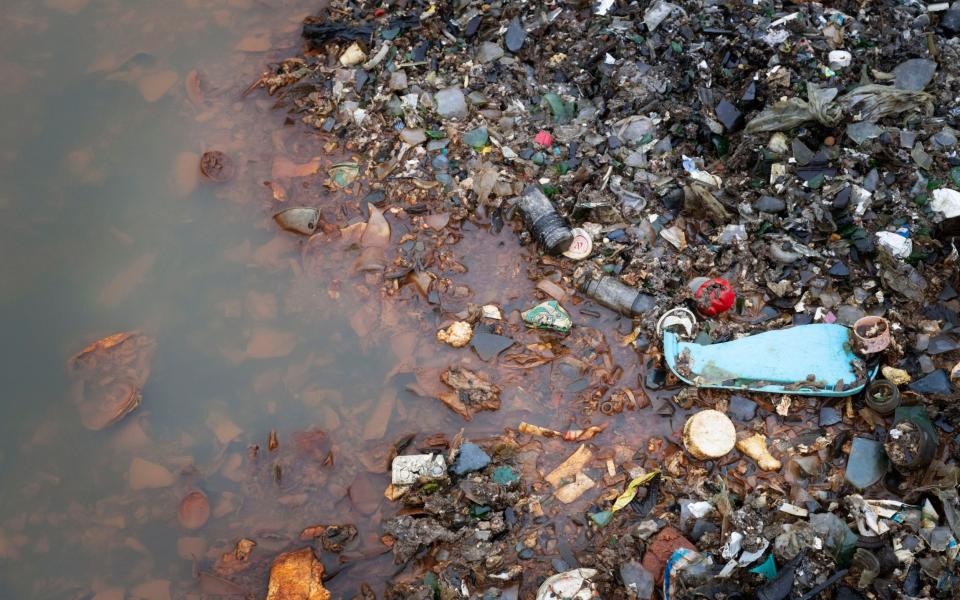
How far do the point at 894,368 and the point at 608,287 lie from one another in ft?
5.02

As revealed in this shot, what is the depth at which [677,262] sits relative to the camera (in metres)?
3.91

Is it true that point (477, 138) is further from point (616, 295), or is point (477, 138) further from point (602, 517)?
point (602, 517)

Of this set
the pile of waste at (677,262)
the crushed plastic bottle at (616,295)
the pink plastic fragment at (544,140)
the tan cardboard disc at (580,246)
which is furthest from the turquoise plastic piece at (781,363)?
the pink plastic fragment at (544,140)

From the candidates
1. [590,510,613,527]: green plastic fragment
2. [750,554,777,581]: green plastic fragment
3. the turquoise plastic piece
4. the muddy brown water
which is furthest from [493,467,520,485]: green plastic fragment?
[750,554,777,581]: green plastic fragment

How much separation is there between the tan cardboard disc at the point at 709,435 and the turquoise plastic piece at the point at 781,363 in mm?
182

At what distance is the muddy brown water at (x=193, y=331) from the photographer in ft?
11.9

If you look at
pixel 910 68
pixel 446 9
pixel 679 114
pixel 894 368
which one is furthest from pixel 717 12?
pixel 894 368

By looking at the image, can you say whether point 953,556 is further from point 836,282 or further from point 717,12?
point 717,12

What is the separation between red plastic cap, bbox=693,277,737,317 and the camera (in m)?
3.71

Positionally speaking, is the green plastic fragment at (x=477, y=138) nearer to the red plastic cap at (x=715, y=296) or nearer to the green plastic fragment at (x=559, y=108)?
the green plastic fragment at (x=559, y=108)

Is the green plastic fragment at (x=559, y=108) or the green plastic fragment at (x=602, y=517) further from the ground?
the green plastic fragment at (x=559, y=108)

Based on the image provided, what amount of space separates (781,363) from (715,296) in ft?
1.61

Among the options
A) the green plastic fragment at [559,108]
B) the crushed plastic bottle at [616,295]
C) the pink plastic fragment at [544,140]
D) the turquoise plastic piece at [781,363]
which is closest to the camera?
the turquoise plastic piece at [781,363]

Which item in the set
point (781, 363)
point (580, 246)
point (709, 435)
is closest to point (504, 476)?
point (709, 435)
